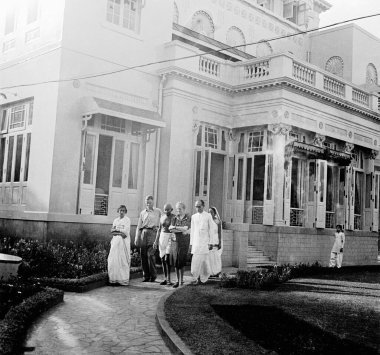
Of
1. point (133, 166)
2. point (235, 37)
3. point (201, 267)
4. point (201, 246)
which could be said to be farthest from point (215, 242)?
point (235, 37)

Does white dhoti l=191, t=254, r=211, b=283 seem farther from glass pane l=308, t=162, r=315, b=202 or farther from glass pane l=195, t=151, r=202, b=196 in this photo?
glass pane l=308, t=162, r=315, b=202

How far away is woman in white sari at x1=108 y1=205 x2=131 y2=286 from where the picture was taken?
435 inches

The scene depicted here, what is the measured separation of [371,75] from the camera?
26672mm

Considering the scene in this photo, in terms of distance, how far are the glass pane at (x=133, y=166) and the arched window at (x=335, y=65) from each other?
13.6m

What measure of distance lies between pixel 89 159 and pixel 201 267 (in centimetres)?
587

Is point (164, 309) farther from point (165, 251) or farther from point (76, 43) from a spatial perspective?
point (76, 43)

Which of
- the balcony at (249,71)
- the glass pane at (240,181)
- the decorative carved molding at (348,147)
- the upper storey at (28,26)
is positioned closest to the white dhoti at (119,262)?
the upper storey at (28,26)

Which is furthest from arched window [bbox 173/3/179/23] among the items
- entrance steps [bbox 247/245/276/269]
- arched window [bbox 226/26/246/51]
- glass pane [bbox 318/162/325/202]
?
entrance steps [bbox 247/245/276/269]

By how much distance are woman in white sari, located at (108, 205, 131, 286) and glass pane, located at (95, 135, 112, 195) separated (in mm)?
4477

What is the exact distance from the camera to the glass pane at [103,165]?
15.8m

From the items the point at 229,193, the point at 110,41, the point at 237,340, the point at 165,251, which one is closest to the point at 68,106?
the point at 110,41

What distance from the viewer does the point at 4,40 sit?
57.6 feet

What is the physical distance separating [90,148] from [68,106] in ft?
4.77

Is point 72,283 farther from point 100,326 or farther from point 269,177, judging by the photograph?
point 269,177
